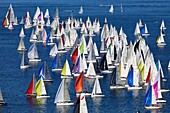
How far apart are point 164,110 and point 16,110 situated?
18.5 metres

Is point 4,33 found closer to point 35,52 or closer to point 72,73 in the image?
point 35,52

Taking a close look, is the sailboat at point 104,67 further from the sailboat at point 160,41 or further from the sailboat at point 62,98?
the sailboat at point 160,41

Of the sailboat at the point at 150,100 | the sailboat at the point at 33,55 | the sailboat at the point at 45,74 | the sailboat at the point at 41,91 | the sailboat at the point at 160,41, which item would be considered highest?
the sailboat at the point at 160,41

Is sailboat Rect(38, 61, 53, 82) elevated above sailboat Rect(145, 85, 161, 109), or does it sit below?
above

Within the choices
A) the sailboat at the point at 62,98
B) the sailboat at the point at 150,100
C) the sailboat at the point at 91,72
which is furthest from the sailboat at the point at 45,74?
the sailboat at the point at 150,100

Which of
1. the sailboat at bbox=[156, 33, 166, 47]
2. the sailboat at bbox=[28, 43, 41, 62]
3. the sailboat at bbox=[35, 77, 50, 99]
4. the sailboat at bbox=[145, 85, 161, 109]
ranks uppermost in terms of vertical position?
the sailboat at bbox=[156, 33, 166, 47]

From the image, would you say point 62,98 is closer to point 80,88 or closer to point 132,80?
point 80,88

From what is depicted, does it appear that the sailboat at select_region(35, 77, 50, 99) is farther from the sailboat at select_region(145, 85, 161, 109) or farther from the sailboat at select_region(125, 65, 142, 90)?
the sailboat at select_region(145, 85, 161, 109)

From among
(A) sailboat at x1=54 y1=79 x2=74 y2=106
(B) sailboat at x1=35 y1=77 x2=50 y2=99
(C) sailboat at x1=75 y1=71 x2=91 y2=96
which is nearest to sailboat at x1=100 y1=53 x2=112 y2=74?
(C) sailboat at x1=75 y1=71 x2=91 y2=96

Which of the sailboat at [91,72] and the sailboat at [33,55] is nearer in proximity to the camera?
the sailboat at [91,72]

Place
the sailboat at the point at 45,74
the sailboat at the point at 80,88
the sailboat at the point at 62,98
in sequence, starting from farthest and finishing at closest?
the sailboat at the point at 45,74
the sailboat at the point at 80,88
the sailboat at the point at 62,98

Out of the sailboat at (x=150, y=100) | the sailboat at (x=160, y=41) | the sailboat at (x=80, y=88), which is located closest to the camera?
the sailboat at (x=150, y=100)

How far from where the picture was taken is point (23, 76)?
126 meters

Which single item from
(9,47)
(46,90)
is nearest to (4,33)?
(9,47)
